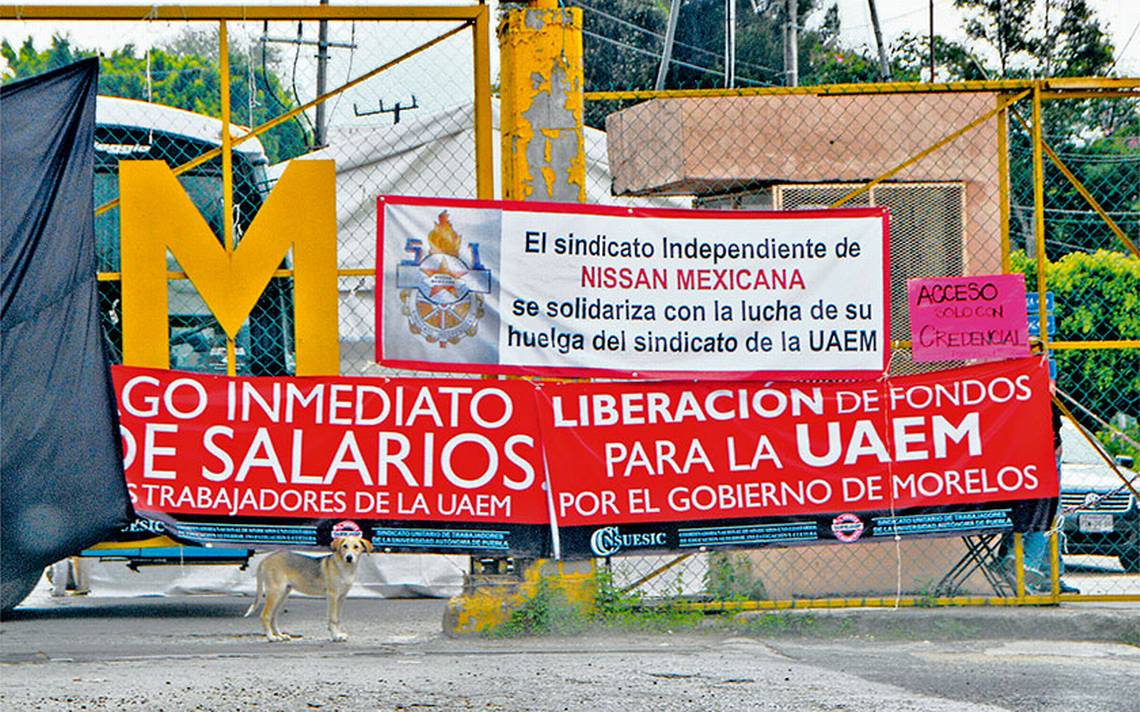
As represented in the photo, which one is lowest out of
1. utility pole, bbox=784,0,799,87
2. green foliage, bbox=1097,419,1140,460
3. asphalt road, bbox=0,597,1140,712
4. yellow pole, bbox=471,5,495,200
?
asphalt road, bbox=0,597,1140,712

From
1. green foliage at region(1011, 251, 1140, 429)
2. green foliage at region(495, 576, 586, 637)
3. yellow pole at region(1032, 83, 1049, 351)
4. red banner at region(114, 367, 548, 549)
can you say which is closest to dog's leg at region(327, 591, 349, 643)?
red banner at region(114, 367, 548, 549)

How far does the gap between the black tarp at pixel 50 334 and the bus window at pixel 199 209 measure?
7.64 ft

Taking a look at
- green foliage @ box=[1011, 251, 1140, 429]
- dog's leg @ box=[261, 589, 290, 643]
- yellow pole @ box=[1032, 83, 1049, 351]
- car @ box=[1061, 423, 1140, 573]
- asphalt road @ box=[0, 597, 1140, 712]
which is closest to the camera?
asphalt road @ box=[0, 597, 1140, 712]

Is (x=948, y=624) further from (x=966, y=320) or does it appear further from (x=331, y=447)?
(x=331, y=447)

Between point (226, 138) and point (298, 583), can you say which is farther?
point (298, 583)

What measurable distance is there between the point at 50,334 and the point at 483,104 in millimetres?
2582

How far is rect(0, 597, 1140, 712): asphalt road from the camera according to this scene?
6.29 m

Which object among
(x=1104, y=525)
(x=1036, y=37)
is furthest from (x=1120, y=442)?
(x=1036, y=37)

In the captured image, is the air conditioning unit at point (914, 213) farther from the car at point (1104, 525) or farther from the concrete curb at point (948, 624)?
the car at point (1104, 525)

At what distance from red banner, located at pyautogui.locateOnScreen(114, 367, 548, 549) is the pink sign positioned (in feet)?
7.37

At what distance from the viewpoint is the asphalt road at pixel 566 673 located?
629 centimetres

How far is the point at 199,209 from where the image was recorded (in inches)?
456

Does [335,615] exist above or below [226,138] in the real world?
below

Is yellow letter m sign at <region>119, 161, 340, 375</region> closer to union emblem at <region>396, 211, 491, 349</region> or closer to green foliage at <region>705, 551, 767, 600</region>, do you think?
union emblem at <region>396, 211, 491, 349</region>
